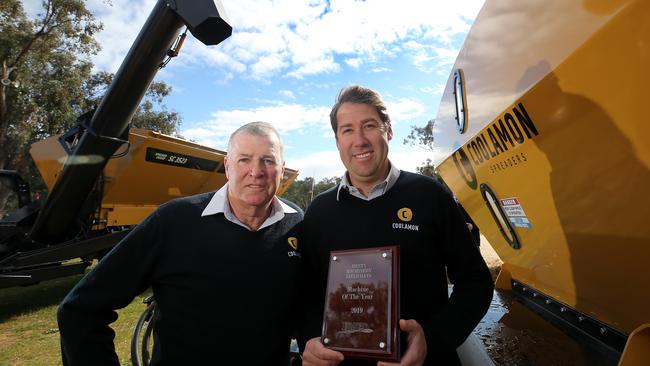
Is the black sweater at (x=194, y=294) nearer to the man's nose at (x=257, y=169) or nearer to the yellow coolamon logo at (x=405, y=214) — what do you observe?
the man's nose at (x=257, y=169)

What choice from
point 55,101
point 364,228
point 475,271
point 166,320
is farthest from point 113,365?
point 55,101

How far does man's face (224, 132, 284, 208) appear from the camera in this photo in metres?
1.94

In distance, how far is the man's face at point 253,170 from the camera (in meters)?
1.94

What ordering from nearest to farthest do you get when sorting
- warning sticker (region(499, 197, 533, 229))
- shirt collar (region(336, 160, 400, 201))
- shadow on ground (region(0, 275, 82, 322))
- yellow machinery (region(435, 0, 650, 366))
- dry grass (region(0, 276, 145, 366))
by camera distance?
1. yellow machinery (region(435, 0, 650, 366))
2. shirt collar (region(336, 160, 400, 201))
3. warning sticker (region(499, 197, 533, 229))
4. dry grass (region(0, 276, 145, 366))
5. shadow on ground (region(0, 275, 82, 322))

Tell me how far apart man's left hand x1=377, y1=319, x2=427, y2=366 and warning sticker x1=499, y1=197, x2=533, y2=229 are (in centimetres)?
128

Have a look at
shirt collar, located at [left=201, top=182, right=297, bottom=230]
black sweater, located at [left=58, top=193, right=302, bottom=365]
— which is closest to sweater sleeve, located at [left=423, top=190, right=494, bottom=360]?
black sweater, located at [left=58, top=193, right=302, bottom=365]

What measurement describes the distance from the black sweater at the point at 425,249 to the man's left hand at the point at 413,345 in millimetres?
152

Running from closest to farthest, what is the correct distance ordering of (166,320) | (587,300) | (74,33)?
(166,320) → (587,300) → (74,33)

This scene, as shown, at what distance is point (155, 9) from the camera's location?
12.6 ft

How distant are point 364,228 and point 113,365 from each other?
135cm

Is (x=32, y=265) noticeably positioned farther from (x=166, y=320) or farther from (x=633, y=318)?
(x=633, y=318)

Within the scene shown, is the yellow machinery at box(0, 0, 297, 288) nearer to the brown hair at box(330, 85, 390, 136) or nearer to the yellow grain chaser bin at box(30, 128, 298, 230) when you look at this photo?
the yellow grain chaser bin at box(30, 128, 298, 230)

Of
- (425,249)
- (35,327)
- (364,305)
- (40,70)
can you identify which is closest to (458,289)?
(425,249)

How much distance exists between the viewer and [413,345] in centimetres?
141
